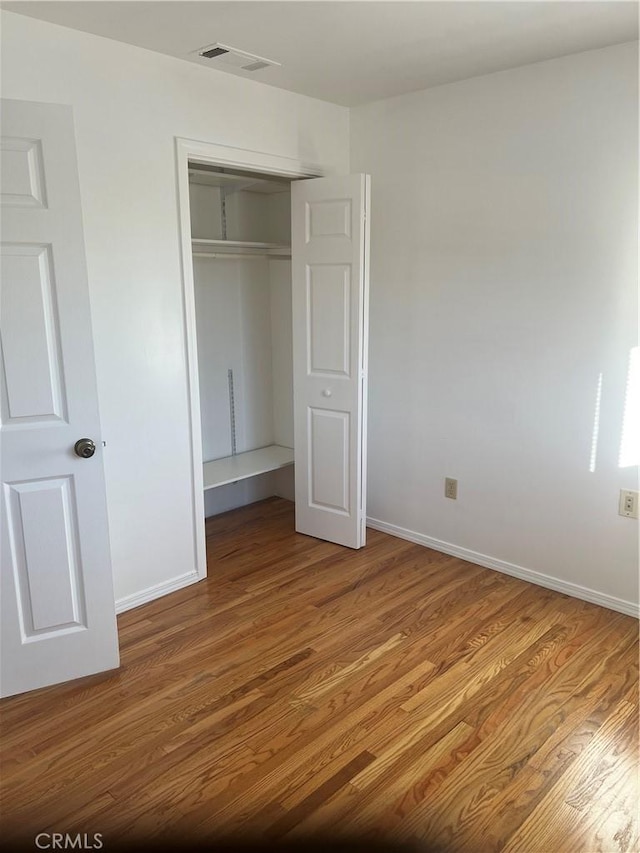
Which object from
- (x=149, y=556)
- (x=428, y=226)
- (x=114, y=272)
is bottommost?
(x=149, y=556)

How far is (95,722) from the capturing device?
7.56 ft

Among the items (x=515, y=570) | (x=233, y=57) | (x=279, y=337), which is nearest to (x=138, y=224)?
(x=233, y=57)

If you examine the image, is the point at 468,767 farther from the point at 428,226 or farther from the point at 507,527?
the point at 428,226

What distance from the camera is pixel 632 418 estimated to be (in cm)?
287

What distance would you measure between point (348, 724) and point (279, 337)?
278 centimetres

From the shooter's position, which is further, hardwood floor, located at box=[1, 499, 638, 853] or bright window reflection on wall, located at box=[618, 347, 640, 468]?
bright window reflection on wall, located at box=[618, 347, 640, 468]

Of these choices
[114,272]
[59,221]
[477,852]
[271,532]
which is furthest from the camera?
[271,532]

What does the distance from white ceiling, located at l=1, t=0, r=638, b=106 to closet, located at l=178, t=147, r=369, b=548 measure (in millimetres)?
513

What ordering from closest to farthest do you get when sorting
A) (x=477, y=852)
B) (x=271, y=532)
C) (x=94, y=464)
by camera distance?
(x=477, y=852)
(x=94, y=464)
(x=271, y=532)

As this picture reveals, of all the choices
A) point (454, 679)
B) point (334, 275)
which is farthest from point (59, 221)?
point (454, 679)

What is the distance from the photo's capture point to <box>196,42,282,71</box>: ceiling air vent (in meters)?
2.73

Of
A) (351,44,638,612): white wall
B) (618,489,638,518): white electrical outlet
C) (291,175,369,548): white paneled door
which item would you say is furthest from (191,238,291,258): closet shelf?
(618,489,638,518): white electrical outlet

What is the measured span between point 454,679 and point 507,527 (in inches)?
43.0

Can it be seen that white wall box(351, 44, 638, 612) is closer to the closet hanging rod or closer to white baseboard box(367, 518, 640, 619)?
white baseboard box(367, 518, 640, 619)
